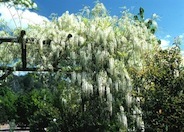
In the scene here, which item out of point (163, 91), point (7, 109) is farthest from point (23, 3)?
point (7, 109)

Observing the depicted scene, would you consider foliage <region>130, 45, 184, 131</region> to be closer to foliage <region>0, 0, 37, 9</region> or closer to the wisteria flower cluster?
the wisteria flower cluster

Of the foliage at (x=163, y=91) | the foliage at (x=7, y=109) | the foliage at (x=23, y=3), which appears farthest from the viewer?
the foliage at (x=7, y=109)

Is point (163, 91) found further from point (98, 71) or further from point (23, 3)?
point (23, 3)

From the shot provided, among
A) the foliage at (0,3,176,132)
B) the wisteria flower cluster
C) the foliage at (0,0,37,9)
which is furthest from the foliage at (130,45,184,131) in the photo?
the foliage at (0,0,37,9)

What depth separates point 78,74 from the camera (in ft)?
23.3

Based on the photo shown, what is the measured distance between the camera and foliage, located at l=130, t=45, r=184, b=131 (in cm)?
592

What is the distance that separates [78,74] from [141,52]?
1.23 metres

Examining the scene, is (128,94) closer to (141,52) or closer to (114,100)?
(114,100)

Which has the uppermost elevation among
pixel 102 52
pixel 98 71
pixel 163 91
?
pixel 102 52

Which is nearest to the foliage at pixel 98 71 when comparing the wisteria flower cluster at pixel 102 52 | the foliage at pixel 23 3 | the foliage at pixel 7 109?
the wisteria flower cluster at pixel 102 52

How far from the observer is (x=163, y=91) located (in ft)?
19.4

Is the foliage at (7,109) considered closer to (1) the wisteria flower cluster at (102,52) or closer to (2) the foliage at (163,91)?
(1) the wisteria flower cluster at (102,52)

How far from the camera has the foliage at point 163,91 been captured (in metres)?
5.92

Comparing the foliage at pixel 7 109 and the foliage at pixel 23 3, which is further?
the foliage at pixel 7 109
